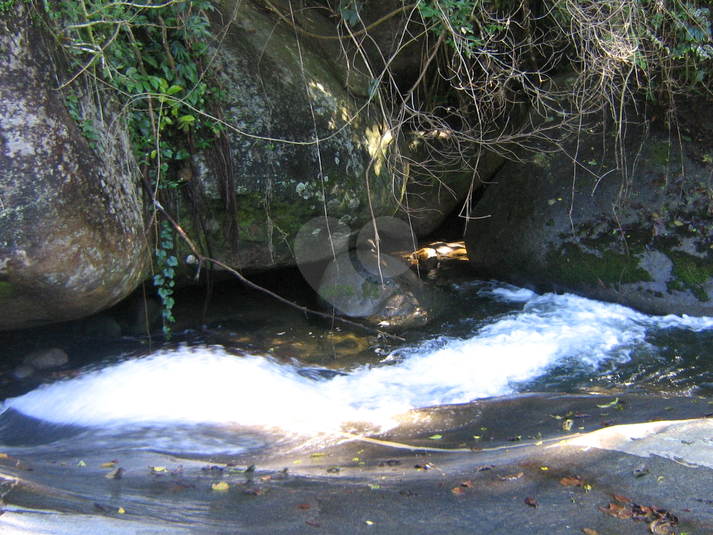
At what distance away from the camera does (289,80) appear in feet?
14.8

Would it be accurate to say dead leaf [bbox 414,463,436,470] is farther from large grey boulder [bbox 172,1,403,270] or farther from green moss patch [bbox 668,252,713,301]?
green moss patch [bbox 668,252,713,301]

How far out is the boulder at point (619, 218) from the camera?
5.19 meters

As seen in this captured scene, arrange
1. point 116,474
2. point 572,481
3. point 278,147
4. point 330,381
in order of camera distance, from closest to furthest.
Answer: point 572,481 < point 116,474 < point 330,381 < point 278,147

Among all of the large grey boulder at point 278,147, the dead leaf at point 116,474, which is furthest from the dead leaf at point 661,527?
the large grey boulder at point 278,147

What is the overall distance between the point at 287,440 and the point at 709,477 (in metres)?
2.09

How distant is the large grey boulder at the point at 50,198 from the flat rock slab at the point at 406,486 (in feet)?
3.11

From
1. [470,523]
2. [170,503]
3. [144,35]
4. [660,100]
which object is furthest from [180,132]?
[660,100]

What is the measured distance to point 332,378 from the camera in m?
4.21

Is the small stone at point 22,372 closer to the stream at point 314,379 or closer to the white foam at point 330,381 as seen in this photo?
the stream at point 314,379

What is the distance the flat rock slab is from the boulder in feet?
7.78

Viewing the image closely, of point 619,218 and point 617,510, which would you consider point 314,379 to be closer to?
point 617,510

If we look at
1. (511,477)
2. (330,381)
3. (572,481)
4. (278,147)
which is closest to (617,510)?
(572,481)

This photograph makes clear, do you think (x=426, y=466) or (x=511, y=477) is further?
(x=426, y=466)

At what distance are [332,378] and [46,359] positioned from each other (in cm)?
222
